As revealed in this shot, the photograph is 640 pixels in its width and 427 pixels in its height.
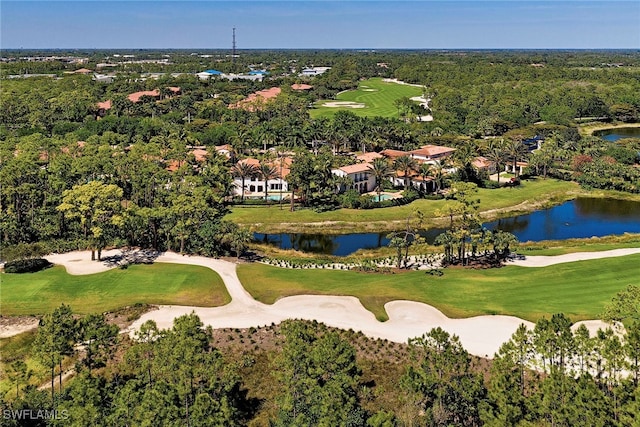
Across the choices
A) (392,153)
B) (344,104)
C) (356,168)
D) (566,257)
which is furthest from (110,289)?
(344,104)

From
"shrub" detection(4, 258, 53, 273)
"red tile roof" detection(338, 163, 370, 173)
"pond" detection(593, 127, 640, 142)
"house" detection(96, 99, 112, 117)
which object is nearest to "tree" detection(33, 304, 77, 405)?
"shrub" detection(4, 258, 53, 273)

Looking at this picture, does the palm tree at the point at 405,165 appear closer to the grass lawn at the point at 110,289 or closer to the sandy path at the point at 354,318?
the sandy path at the point at 354,318

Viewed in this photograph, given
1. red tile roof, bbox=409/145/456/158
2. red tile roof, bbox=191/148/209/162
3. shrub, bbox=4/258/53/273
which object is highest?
red tile roof, bbox=409/145/456/158

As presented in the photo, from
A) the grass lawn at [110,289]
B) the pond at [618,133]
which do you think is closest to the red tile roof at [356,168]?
the grass lawn at [110,289]

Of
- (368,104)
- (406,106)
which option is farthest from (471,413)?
(368,104)

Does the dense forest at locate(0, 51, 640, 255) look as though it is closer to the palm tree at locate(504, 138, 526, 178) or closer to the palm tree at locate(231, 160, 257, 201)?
the palm tree at locate(504, 138, 526, 178)

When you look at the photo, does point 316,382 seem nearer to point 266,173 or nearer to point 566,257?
point 566,257

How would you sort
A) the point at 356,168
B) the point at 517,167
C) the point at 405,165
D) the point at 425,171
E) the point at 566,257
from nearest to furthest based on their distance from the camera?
the point at 566,257 → the point at 425,171 → the point at 405,165 → the point at 356,168 → the point at 517,167
